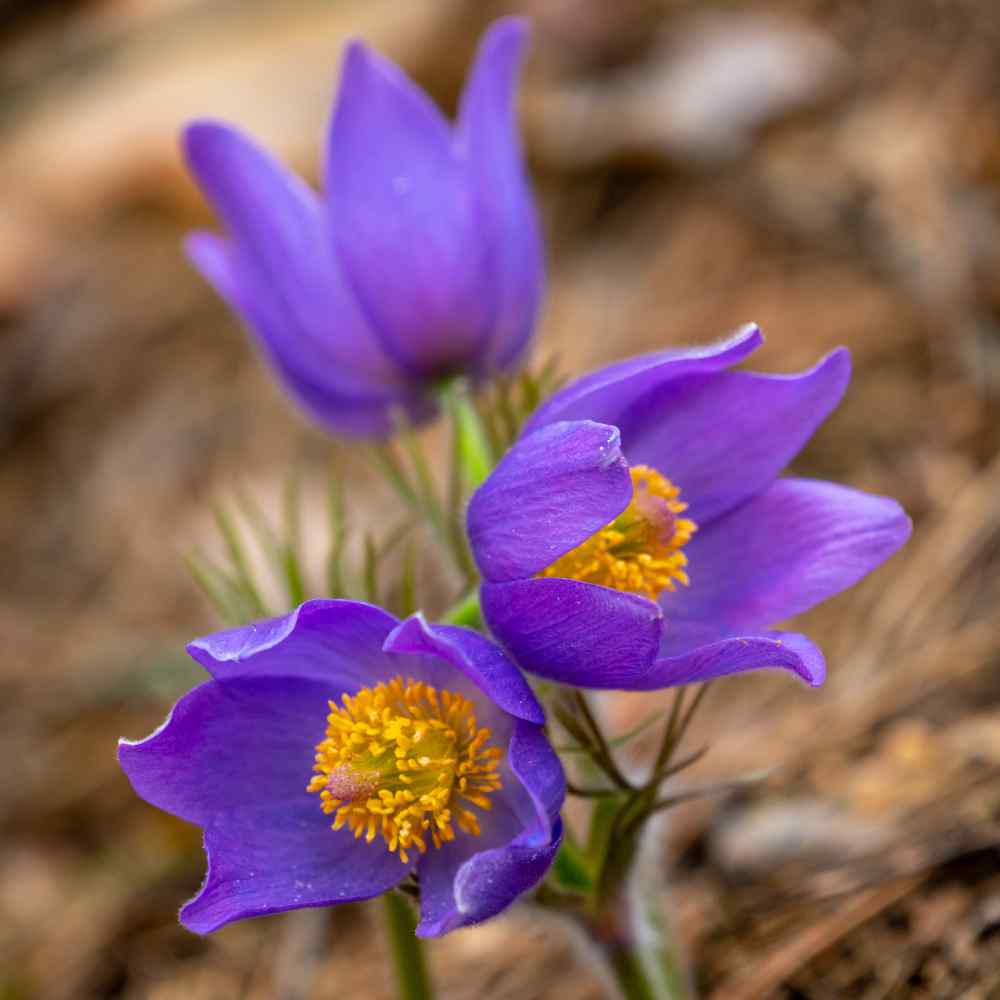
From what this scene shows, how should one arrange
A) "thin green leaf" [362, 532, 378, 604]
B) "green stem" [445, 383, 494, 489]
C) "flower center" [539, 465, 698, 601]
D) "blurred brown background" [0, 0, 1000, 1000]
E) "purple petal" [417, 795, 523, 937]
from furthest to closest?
"blurred brown background" [0, 0, 1000, 1000], "green stem" [445, 383, 494, 489], "thin green leaf" [362, 532, 378, 604], "flower center" [539, 465, 698, 601], "purple petal" [417, 795, 523, 937]

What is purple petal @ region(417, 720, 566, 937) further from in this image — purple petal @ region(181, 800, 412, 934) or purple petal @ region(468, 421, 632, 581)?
purple petal @ region(468, 421, 632, 581)

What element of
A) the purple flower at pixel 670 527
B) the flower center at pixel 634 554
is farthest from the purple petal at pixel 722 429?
the flower center at pixel 634 554

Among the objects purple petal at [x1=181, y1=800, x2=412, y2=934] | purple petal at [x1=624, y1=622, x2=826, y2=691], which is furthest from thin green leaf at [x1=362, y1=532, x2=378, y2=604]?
purple petal at [x1=624, y1=622, x2=826, y2=691]

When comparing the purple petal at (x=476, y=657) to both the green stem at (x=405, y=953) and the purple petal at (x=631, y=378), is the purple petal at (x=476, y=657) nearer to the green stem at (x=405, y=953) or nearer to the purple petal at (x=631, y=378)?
the purple petal at (x=631, y=378)

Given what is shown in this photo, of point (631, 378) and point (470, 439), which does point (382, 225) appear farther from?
point (631, 378)

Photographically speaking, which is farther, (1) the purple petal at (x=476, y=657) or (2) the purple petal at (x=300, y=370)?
(2) the purple petal at (x=300, y=370)

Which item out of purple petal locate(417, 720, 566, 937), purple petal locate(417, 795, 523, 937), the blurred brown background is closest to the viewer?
purple petal locate(417, 720, 566, 937)

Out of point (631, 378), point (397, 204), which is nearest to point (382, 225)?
point (397, 204)
